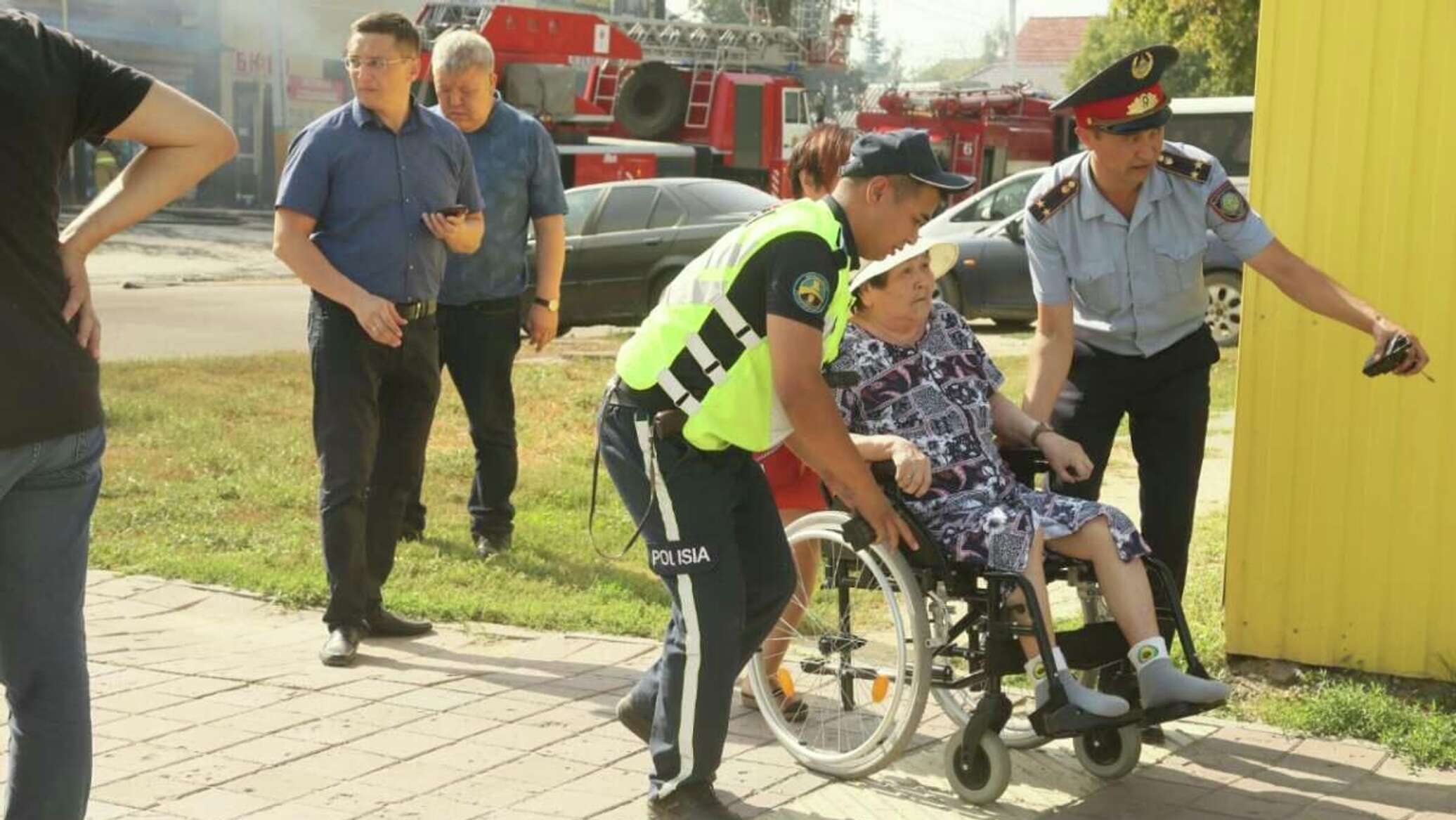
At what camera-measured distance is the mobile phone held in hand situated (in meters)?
5.00

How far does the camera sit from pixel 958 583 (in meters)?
4.87

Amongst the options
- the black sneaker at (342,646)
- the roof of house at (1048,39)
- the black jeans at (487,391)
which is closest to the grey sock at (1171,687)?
the black sneaker at (342,646)

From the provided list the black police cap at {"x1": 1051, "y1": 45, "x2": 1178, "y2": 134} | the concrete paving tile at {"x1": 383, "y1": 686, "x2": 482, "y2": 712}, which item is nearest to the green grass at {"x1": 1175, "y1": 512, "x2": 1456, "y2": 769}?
the black police cap at {"x1": 1051, "y1": 45, "x2": 1178, "y2": 134}

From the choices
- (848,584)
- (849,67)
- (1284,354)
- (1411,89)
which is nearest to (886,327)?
(848,584)

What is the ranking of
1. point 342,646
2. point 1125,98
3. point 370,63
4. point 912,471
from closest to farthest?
point 912,471 → point 1125,98 → point 342,646 → point 370,63

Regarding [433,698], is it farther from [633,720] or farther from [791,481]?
[791,481]

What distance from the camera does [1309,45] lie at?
5.70m

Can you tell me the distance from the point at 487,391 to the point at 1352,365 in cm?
343

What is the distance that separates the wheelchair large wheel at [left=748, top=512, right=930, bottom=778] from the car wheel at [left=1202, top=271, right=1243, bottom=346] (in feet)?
34.9

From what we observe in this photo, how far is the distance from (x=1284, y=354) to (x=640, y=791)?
2.36 metres

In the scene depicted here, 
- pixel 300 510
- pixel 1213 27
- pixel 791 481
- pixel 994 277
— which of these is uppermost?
pixel 1213 27

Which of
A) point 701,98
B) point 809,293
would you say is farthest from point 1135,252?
point 701,98

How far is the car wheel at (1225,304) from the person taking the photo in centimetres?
1562

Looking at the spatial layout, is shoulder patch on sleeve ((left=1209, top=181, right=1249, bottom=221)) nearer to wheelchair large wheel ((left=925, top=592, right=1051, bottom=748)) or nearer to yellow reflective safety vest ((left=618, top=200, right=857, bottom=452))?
wheelchair large wheel ((left=925, top=592, right=1051, bottom=748))
